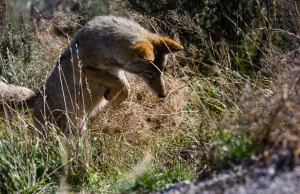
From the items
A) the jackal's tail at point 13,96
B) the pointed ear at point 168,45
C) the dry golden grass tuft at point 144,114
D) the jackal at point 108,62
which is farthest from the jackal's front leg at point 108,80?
the jackal's tail at point 13,96

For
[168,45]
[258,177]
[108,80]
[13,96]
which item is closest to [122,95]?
[108,80]

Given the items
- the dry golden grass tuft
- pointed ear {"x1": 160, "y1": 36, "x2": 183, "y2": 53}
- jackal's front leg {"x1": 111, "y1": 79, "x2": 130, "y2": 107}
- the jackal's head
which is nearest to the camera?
the jackal's head

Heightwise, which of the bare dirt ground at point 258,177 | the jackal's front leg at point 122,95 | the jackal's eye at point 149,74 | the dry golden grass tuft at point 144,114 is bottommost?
the dry golden grass tuft at point 144,114

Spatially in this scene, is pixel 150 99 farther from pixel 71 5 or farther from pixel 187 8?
pixel 71 5

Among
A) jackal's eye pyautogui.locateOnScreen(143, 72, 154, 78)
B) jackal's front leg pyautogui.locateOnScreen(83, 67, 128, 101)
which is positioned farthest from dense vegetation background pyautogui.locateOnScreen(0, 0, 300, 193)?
jackal's eye pyautogui.locateOnScreen(143, 72, 154, 78)

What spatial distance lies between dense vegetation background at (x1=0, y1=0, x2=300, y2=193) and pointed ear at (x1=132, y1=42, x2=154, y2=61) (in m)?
0.49

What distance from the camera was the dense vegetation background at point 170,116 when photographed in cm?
445

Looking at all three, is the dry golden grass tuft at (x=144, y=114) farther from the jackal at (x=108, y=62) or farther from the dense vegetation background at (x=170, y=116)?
the jackal at (x=108, y=62)

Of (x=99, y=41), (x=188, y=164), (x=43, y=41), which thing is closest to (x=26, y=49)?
(x=43, y=41)

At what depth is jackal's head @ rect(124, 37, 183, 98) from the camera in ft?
22.8

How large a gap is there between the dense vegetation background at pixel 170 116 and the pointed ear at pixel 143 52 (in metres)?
0.49

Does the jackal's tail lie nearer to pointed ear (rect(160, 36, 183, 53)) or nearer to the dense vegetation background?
the dense vegetation background

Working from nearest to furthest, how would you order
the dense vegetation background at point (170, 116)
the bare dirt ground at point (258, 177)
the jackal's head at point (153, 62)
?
1. the bare dirt ground at point (258, 177)
2. the dense vegetation background at point (170, 116)
3. the jackal's head at point (153, 62)

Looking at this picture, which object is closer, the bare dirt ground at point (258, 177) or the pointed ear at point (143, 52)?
the bare dirt ground at point (258, 177)
